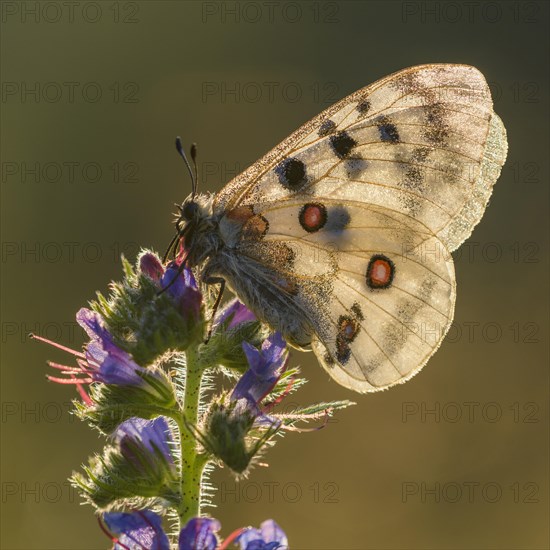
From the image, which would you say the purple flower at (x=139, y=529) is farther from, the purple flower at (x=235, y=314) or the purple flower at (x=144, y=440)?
the purple flower at (x=235, y=314)

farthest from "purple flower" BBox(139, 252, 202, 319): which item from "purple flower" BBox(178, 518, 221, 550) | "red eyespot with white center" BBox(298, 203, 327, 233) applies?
"purple flower" BBox(178, 518, 221, 550)

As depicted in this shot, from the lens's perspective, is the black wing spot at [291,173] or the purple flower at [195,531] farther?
the black wing spot at [291,173]

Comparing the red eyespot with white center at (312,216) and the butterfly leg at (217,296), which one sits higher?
the red eyespot with white center at (312,216)

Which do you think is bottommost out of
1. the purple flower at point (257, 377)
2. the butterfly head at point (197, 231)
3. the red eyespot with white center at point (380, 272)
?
the purple flower at point (257, 377)

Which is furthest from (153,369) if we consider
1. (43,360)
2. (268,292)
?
(43,360)

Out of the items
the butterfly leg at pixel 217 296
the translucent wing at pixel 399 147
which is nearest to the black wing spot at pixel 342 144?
the translucent wing at pixel 399 147

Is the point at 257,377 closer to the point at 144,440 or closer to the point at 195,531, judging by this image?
the point at 144,440
